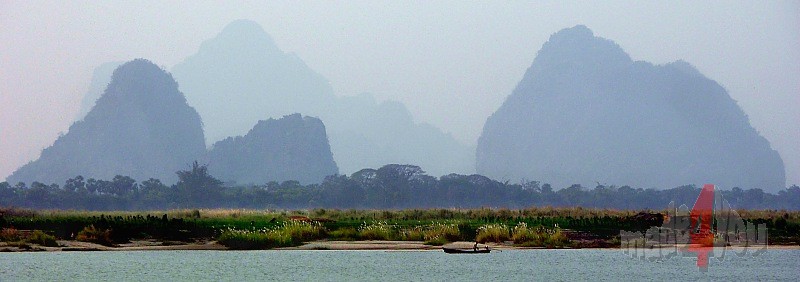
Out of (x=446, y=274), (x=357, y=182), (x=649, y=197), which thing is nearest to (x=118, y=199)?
(x=357, y=182)

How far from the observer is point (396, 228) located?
193 ft

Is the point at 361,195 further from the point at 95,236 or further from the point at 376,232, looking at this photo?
the point at 95,236

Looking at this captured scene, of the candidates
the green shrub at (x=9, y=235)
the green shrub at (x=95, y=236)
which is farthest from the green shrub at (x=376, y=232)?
the green shrub at (x=9, y=235)

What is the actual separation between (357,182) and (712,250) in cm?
9193

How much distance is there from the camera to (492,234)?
54.7m

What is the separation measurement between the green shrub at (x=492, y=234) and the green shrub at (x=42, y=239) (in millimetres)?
20328

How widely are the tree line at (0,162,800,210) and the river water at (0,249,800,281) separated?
74877 mm

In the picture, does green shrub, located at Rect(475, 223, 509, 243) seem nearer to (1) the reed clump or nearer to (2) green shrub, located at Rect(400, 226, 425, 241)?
(1) the reed clump

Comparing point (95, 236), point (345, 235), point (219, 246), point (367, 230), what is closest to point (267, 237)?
point (219, 246)

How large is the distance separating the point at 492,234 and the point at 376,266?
34.7ft

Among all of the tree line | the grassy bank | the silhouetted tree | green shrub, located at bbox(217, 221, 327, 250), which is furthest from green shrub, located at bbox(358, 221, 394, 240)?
the silhouetted tree

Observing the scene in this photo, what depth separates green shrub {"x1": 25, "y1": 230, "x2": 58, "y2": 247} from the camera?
53.3 metres

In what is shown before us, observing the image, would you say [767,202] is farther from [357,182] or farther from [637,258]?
[637,258]

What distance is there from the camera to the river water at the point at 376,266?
42.2m
